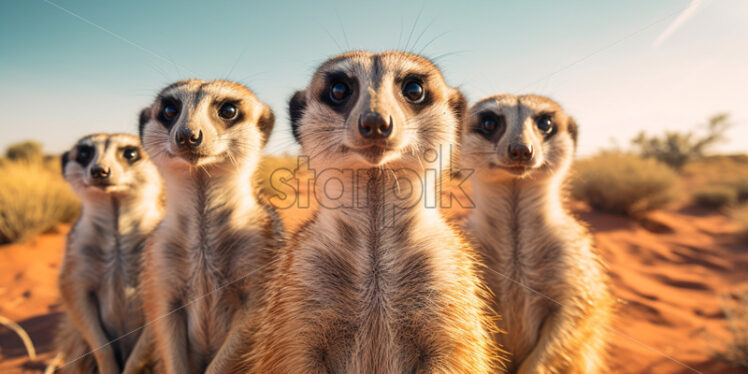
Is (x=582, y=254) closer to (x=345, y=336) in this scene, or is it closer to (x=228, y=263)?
(x=345, y=336)

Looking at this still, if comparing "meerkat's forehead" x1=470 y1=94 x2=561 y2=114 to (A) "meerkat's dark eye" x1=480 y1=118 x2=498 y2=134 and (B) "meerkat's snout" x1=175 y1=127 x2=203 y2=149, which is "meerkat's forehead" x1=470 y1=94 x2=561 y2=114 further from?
(B) "meerkat's snout" x1=175 y1=127 x2=203 y2=149

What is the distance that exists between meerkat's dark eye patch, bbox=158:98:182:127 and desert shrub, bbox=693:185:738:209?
1393cm

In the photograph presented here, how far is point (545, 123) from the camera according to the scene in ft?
6.03

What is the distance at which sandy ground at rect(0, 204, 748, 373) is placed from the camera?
Result: 9.41 feet

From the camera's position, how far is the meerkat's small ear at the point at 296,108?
150cm

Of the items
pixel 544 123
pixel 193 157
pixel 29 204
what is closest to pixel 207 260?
pixel 193 157

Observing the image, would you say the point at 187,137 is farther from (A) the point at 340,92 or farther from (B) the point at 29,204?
(B) the point at 29,204

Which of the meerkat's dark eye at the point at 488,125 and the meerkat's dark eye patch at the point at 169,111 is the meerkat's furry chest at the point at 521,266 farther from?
the meerkat's dark eye patch at the point at 169,111

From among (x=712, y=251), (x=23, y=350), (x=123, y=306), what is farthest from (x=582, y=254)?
(x=712, y=251)

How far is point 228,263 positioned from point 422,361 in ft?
2.95

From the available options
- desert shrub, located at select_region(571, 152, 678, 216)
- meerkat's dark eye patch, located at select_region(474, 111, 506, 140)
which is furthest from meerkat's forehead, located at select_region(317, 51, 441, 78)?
desert shrub, located at select_region(571, 152, 678, 216)

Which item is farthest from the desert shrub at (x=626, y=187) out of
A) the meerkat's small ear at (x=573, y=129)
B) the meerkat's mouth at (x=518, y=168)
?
the meerkat's mouth at (x=518, y=168)

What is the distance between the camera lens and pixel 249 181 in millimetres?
1710

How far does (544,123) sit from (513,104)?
0.25 metres
